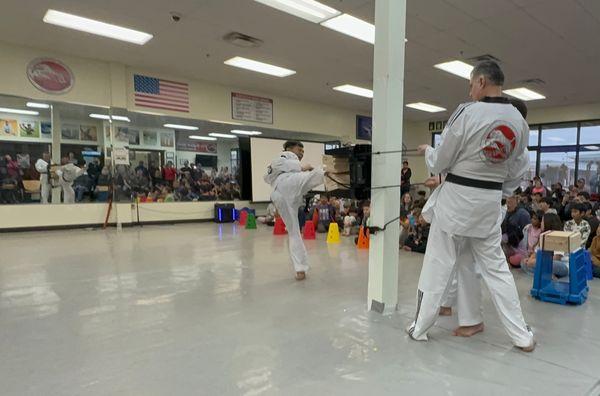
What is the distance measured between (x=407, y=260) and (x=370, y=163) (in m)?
2.22

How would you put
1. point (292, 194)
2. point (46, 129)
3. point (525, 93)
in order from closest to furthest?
point (292, 194) < point (46, 129) < point (525, 93)

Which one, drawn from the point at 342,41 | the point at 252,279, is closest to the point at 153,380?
the point at 252,279

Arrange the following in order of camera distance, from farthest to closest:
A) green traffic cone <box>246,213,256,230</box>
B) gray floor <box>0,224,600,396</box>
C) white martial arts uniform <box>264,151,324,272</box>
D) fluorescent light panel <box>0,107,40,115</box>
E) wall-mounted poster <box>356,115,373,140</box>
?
wall-mounted poster <box>356,115,373,140</box> → green traffic cone <box>246,213,256,230</box> → fluorescent light panel <box>0,107,40,115</box> → white martial arts uniform <box>264,151,324,272</box> → gray floor <box>0,224,600,396</box>

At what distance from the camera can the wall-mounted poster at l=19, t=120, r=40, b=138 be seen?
641 cm

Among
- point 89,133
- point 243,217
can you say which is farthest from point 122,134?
point 243,217

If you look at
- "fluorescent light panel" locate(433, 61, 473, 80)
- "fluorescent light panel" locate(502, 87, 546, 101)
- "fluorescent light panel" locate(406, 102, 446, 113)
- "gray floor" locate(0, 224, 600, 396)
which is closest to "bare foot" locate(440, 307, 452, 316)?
"gray floor" locate(0, 224, 600, 396)

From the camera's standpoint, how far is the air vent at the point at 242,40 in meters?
5.68

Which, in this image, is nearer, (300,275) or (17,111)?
(300,275)

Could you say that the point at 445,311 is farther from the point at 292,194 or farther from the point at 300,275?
the point at 292,194

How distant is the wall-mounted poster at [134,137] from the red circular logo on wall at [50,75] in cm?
131

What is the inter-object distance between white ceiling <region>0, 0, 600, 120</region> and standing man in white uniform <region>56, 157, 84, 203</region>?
206cm

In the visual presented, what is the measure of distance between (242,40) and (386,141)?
4.18 metres

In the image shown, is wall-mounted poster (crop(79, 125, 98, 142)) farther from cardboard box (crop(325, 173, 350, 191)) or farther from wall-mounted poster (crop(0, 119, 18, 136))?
cardboard box (crop(325, 173, 350, 191))

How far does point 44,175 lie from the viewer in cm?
668
